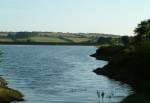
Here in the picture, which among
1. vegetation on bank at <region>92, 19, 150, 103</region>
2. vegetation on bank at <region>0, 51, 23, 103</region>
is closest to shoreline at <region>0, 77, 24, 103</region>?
vegetation on bank at <region>0, 51, 23, 103</region>

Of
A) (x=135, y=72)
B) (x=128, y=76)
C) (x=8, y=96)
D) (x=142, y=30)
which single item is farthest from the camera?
(x=142, y=30)

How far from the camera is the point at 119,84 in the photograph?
8794cm

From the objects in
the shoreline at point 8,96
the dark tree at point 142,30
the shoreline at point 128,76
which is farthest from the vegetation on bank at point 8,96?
the dark tree at point 142,30

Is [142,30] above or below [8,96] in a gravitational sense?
above

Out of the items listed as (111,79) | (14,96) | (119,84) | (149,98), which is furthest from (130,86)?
(14,96)

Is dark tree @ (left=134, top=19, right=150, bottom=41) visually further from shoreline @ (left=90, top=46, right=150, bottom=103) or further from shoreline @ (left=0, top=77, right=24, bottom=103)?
shoreline @ (left=0, top=77, right=24, bottom=103)

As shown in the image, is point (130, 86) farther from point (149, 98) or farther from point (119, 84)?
point (149, 98)

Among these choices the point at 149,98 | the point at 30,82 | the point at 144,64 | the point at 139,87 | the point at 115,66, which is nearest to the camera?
the point at 149,98

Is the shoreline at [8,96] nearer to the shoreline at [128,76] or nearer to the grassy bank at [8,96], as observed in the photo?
the grassy bank at [8,96]

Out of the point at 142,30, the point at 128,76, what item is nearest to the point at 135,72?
the point at 128,76

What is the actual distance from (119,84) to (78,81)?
11715mm

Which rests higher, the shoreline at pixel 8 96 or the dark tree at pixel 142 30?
the dark tree at pixel 142 30

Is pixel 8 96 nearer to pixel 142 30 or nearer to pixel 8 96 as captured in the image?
pixel 8 96

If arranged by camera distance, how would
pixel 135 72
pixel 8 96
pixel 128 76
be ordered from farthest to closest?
1. pixel 128 76
2. pixel 135 72
3. pixel 8 96
